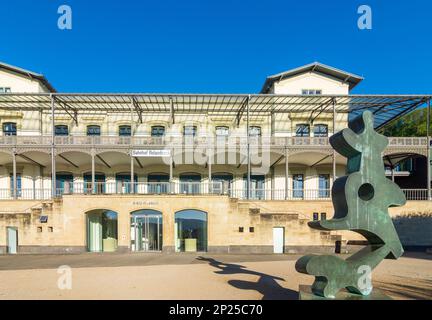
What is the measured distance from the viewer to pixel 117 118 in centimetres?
2628

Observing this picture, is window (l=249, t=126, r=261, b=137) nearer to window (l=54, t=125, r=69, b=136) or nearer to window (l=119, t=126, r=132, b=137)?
window (l=119, t=126, r=132, b=137)

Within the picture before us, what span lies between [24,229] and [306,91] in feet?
79.5

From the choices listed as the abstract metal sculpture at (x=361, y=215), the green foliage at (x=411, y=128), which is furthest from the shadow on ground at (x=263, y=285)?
the green foliage at (x=411, y=128)

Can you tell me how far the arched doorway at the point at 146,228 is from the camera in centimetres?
1878

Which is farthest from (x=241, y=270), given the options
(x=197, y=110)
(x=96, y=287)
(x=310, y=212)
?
(x=197, y=110)

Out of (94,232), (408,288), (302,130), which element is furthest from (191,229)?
(302,130)

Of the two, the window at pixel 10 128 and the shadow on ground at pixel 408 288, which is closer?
the shadow on ground at pixel 408 288

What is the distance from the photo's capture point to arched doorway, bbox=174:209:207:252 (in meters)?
18.9

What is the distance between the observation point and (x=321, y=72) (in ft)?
89.5

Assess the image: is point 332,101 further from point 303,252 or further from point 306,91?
point 303,252

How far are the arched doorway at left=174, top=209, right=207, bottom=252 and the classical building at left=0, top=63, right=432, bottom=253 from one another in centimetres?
6

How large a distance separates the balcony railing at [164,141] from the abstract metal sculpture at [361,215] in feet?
50.0

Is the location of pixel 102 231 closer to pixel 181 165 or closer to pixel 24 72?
pixel 181 165

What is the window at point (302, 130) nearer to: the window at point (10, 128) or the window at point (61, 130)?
the window at point (61, 130)
